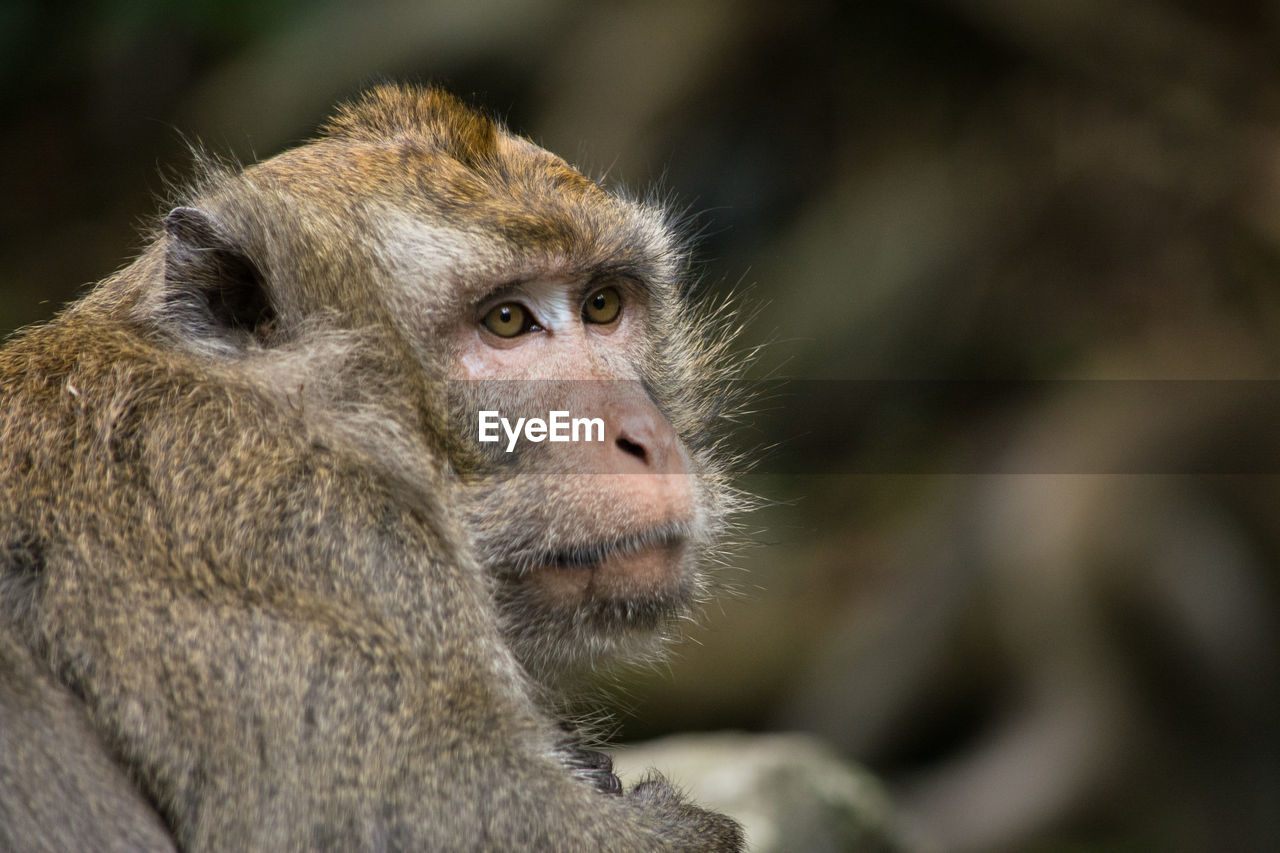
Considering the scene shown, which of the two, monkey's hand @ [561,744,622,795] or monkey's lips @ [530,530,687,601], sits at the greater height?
monkey's lips @ [530,530,687,601]

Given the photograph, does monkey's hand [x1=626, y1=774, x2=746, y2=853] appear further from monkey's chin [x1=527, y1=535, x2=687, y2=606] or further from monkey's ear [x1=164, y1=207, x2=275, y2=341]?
monkey's ear [x1=164, y1=207, x2=275, y2=341]

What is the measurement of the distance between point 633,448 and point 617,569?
0.34m

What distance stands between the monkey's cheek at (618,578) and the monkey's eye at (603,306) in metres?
0.85

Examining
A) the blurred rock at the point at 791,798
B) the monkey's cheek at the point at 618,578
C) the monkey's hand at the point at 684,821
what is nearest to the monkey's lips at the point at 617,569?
the monkey's cheek at the point at 618,578

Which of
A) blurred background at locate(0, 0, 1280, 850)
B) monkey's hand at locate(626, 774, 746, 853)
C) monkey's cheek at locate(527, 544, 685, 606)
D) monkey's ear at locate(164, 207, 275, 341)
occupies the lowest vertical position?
monkey's hand at locate(626, 774, 746, 853)

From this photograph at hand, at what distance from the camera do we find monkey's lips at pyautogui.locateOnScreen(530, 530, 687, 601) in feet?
12.7

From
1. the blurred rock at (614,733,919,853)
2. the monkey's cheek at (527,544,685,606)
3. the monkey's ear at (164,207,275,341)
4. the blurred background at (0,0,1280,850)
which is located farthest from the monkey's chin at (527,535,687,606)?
the blurred background at (0,0,1280,850)

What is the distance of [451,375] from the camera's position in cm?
389

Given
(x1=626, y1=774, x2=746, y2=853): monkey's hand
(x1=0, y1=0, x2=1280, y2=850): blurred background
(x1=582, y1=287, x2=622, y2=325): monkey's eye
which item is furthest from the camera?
(x1=0, y1=0, x2=1280, y2=850): blurred background

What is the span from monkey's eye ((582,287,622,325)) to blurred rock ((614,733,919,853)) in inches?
97.7

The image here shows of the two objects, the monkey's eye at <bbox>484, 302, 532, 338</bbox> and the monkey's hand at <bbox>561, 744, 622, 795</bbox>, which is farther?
the monkey's eye at <bbox>484, 302, 532, 338</bbox>

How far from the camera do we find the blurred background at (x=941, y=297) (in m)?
10.0

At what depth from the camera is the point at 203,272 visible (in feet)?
12.5

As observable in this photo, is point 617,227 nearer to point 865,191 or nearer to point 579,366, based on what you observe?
point 579,366
